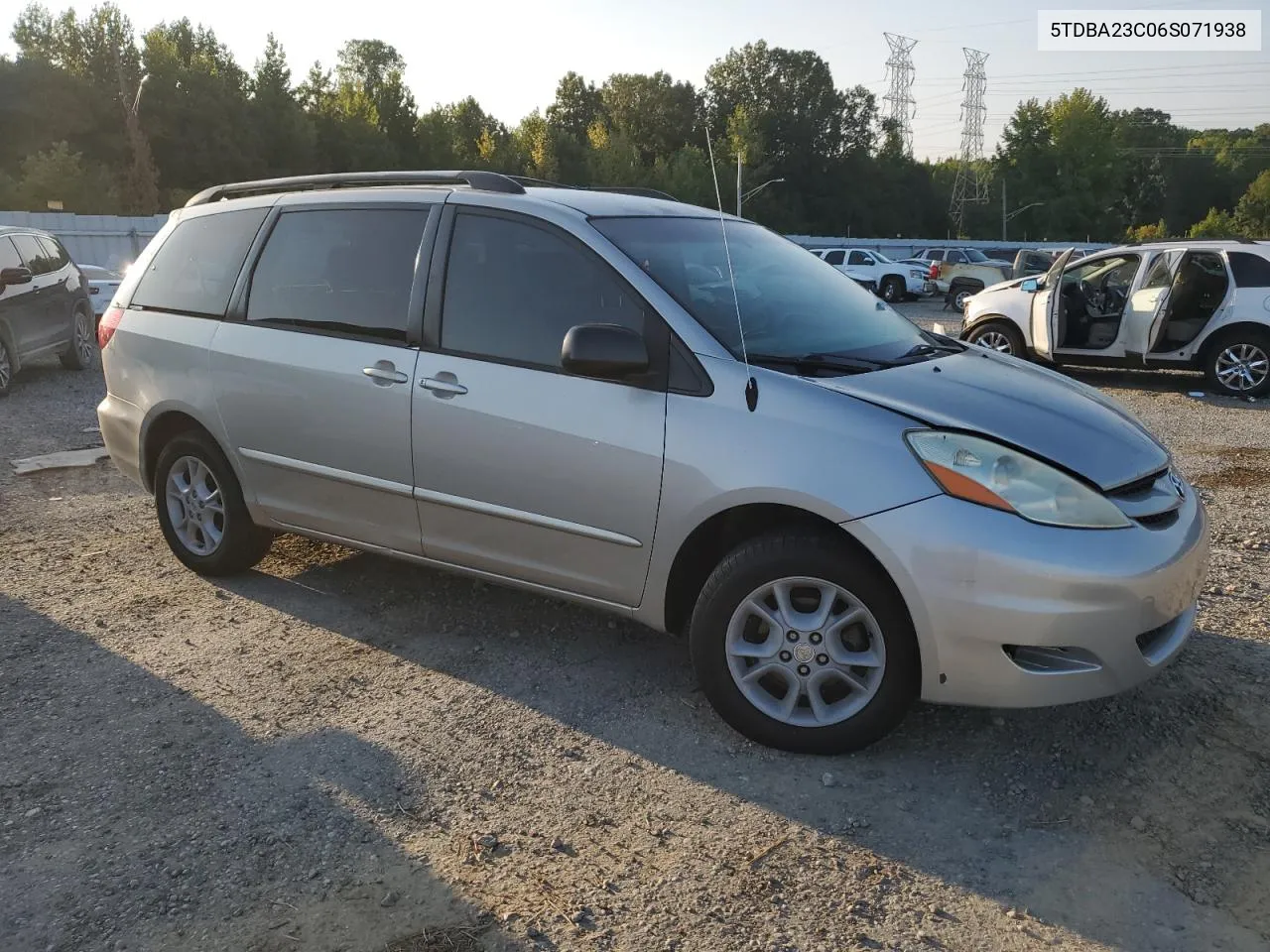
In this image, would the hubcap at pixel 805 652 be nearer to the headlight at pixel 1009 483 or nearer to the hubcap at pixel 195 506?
the headlight at pixel 1009 483

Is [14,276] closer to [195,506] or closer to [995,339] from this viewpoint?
[195,506]

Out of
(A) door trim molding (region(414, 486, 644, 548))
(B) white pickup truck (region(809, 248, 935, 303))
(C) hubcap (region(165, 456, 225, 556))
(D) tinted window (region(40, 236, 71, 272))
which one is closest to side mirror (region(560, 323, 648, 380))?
(A) door trim molding (region(414, 486, 644, 548))

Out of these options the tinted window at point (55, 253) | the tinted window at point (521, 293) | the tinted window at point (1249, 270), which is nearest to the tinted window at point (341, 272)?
the tinted window at point (521, 293)

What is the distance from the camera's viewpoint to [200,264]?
4.95 m

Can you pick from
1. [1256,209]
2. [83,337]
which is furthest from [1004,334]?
[1256,209]

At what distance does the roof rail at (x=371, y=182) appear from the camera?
4148 millimetres

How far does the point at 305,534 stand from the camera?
15.2ft

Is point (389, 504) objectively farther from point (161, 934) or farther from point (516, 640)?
point (161, 934)

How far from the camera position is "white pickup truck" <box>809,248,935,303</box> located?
32.5 m

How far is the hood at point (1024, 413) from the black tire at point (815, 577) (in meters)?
0.52

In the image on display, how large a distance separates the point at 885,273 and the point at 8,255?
86.7ft

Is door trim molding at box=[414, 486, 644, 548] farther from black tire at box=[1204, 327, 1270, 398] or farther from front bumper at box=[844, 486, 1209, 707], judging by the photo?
black tire at box=[1204, 327, 1270, 398]

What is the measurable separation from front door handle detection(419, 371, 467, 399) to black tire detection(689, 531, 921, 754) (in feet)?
4.00

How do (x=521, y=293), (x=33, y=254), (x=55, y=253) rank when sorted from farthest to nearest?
(x=55, y=253) < (x=33, y=254) < (x=521, y=293)
